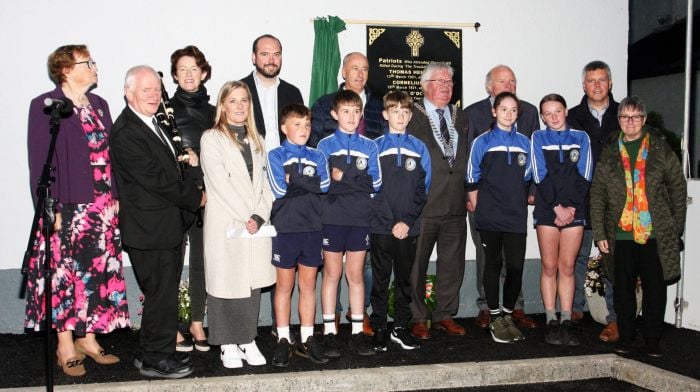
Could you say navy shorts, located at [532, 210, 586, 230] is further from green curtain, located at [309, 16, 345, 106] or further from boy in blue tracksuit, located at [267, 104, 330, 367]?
green curtain, located at [309, 16, 345, 106]

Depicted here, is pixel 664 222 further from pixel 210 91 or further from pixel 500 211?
pixel 210 91

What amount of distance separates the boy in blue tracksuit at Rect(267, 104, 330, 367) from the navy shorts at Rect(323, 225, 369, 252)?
0.13 metres

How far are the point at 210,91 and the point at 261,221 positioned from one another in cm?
215

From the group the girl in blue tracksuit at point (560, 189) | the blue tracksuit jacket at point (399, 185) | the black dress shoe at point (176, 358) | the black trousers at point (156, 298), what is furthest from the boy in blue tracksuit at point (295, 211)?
the girl in blue tracksuit at point (560, 189)

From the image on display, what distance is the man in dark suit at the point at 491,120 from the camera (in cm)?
694

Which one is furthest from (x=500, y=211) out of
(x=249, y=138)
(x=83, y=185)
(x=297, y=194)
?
(x=83, y=185)

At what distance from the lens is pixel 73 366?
5.33m

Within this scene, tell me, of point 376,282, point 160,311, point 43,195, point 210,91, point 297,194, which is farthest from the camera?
point 210,91

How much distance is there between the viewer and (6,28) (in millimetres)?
6602

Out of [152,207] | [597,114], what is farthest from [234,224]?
[597,114]

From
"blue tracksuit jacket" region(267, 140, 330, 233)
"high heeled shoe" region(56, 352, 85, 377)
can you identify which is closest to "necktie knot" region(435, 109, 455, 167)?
"blue tracksuit jacket" region(267, 140, 330, 233)

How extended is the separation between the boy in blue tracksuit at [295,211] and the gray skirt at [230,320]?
0.26 meters

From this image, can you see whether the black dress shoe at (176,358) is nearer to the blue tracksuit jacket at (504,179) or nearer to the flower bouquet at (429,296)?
the flower bouquet at (429,296)

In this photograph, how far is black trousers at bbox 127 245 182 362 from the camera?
17.2 feet
